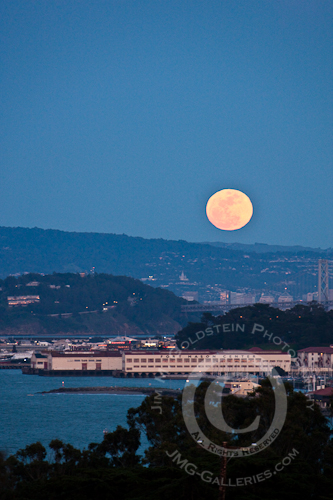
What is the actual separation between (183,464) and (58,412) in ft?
25.9

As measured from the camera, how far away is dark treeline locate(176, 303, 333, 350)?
75.9ft

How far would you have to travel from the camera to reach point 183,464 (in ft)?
18.8

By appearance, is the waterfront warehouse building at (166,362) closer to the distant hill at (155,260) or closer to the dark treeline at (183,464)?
the dark treeline at (183,464)

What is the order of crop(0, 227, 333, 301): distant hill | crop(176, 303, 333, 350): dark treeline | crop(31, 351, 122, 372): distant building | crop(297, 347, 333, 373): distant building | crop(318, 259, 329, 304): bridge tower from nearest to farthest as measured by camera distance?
crop(297, 347, 333, 373): distant building, crop(31, 351, 122, 372): distant building, crop(176, 303, 333, 350): dark treeline, crop(318, 259, 329, 304): bridge tower, crop(0, 227, 333, 301): distant hill

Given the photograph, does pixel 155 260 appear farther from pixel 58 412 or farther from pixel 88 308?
pixel 58 412

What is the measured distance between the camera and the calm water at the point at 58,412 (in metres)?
10.5

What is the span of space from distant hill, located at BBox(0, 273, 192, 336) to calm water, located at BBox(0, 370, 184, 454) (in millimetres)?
29575

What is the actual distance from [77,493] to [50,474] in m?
1.10

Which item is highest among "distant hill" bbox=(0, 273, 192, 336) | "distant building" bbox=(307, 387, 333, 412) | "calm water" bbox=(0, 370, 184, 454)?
"distant hill" bbox=(0, 273, 192, 336)

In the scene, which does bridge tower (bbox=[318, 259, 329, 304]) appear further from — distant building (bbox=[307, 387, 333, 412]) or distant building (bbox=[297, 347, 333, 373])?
distant building (bbox=[307, 387, 333, 412])

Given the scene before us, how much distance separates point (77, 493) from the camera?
5215 mm

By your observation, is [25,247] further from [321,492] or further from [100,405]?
[321,492]

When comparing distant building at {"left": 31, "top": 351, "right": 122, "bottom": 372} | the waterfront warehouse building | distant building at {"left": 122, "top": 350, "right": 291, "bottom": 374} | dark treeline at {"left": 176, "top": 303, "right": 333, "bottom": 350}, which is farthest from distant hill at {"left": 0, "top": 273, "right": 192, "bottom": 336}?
distant building at {"left": 122, "top": 350, "right": 291, "bottom": 374}

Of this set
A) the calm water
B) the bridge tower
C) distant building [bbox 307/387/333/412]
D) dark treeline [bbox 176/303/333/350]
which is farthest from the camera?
the bridge tower
